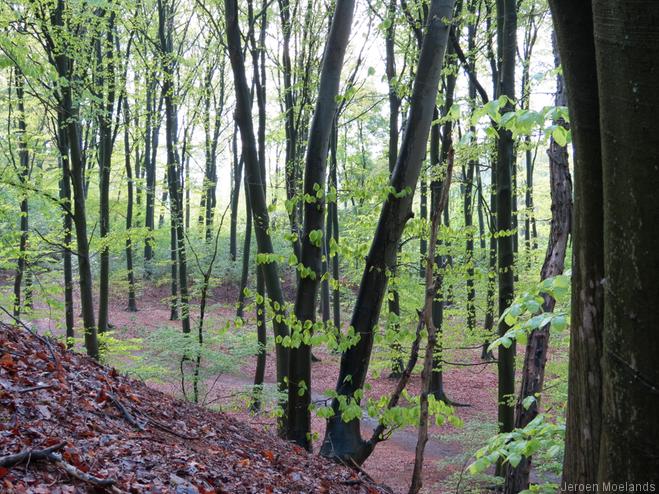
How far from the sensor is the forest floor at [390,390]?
9195mm

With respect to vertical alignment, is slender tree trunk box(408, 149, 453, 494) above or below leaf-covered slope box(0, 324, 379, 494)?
above

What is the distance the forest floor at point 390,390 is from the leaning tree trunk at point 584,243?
3079mm

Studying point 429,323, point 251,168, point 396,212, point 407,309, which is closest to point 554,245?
point 396,212

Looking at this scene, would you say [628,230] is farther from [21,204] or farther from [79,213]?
[21,204]

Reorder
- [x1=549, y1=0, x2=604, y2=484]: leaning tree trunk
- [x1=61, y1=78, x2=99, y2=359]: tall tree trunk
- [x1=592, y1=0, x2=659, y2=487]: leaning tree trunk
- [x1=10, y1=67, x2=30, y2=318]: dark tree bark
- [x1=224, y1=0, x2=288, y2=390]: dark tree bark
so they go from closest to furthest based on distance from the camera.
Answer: [x1=592, y1=0, x2=659, y2=487]: leaning tree trunk
[x1=549, y1=0, x2=604, y2=484]: leaning tree trunk
[x1=224, y1=0, x2=288, y2=390]: dark tree bark
[x1=61, y1=78, x2=99, y2=359]: tall tree trunk
[x1=10, y1=67, x2=30, y2=318]: dark tree bark

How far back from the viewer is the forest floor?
362 inches

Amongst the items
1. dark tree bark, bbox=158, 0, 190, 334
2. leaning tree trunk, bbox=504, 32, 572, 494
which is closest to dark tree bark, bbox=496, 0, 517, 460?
leaning tree trunk, bbox=504, 32, 572, 494

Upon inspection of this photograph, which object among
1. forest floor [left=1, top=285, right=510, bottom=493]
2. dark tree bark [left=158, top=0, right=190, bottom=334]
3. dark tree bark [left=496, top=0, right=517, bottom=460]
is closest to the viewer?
dark tree bark [left=496, top=0, right=517, bottom=460]

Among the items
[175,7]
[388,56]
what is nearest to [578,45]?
[388,56]

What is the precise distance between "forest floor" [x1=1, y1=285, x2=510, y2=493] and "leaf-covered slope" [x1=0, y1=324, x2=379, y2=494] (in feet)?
3.92

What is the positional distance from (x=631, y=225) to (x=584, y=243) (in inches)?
16.7

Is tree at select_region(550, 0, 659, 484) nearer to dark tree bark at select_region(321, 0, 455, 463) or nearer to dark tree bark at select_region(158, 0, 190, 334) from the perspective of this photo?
dark tree bark at select_region(321, 0, 455, 463)

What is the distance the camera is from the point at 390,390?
52.7 feet

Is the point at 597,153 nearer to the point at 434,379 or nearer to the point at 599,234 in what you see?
the point at 599,234
